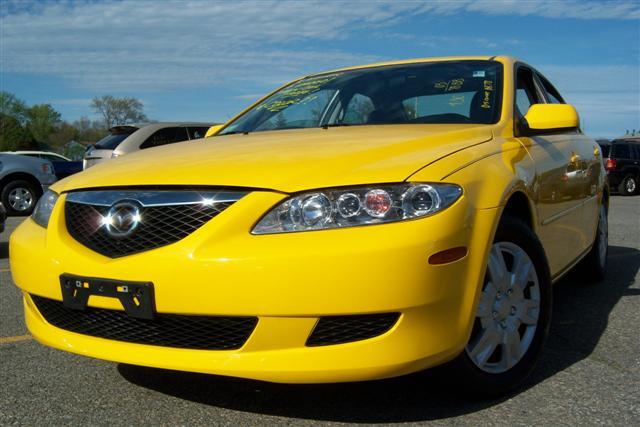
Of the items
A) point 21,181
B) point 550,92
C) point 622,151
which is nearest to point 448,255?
point 550,92

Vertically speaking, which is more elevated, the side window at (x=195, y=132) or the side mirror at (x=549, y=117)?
the side mirror at (x=549, y=117)

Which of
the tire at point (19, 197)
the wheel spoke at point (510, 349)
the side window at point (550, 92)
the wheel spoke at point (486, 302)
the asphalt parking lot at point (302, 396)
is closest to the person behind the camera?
the asphalt parking lot at point (302, 396)

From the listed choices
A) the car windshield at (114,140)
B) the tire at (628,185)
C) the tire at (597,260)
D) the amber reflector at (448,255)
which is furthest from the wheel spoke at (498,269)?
the tire at (628,185)

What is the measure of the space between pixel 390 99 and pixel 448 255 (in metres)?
1.64

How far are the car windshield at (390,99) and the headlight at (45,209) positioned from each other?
4.31 feet

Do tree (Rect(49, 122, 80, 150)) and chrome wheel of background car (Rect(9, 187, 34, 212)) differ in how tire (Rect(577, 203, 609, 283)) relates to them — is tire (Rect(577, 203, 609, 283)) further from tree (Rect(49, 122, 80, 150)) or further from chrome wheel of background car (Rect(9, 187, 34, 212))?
tree (Rect(49, 122, 80, 150))

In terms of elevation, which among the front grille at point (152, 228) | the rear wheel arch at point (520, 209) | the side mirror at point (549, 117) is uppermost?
the side mirror at point (549, 117)

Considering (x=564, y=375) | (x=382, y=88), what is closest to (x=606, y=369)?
(x=564, y=375)

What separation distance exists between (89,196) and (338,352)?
3.89ft

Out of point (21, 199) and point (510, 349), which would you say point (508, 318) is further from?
point (21, 199)

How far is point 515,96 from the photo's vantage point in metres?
3.64

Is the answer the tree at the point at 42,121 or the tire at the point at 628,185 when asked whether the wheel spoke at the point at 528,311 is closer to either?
the tire at the point at 628,185

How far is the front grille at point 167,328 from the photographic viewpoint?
7.94 ft

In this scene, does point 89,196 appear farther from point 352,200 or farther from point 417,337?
point 417,337
